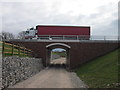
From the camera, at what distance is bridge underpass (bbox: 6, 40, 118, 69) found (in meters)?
31.9

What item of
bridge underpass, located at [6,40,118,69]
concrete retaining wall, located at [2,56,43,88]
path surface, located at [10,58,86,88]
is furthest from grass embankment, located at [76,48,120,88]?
bridge underpass, located at [6,40,118,69]

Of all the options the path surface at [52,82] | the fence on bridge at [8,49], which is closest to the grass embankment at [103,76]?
the path surface at [52,82]

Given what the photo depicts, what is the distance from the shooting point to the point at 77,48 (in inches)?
1262

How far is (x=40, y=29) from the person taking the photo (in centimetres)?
3553

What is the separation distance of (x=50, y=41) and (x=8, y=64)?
1832 cm

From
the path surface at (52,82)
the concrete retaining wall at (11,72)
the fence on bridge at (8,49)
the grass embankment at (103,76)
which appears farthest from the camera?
the fence on bridge at (8,49)

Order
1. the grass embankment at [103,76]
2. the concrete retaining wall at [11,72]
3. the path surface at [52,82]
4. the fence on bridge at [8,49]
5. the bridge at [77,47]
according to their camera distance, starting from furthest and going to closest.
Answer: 1. the bridge at [77,47]
2. the fence on bridge at [8,49]
3. the path surface at [52,82]
4. the concrete retaining wall at [11,72]
5. the grass embankment at [103,76]

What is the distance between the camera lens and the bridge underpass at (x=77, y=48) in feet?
105

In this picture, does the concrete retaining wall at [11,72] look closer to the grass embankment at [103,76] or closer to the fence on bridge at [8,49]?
the fence on bridge at [8,49]

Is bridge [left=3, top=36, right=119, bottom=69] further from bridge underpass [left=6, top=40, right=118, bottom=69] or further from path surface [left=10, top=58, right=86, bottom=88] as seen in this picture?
path surface [left=10, top=58, right=86, bottom=88]

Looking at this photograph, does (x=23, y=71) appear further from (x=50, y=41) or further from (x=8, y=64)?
(x=50, y=41)

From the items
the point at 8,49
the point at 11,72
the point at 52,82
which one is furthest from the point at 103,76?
the point at 8,49

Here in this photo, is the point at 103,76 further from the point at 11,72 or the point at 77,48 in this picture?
the point at 77,48

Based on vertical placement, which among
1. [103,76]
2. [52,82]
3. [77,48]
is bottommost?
[52,82]
